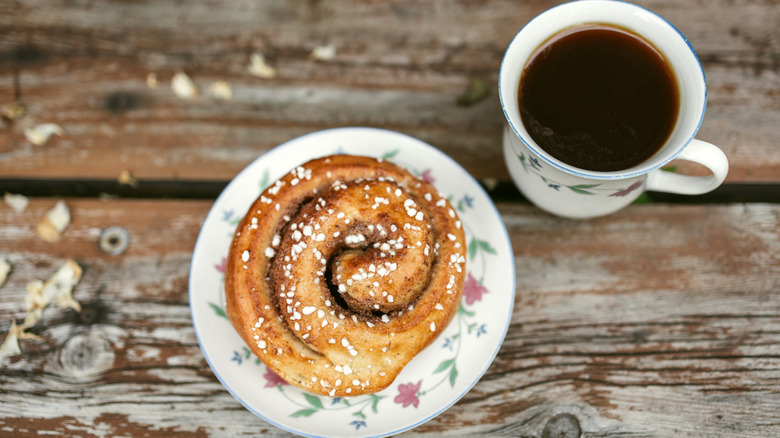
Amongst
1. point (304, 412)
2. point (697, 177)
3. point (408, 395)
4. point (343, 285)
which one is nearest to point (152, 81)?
point (343, 285)

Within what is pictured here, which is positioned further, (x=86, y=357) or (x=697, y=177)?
(x=86, y=357)

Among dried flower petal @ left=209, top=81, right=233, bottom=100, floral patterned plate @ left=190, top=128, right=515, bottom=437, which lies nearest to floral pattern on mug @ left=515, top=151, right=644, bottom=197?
floral patterned plate @ left=190, top=128, right=515, bottom=437

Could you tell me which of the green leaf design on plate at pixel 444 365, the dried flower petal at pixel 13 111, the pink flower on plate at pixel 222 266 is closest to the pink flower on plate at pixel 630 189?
the green leaf design on plate at pixel 444 365

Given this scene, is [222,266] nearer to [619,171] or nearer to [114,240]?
[114,240]

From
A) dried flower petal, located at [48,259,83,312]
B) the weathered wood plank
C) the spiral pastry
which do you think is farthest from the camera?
the weathered wood plank

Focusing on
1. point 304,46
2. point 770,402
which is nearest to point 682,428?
point 770,402

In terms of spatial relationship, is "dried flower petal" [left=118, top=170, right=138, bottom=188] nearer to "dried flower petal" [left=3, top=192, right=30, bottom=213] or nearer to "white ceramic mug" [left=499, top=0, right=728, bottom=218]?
"dried flower petal" [left=3, top=192, right=30, bottom=213]
